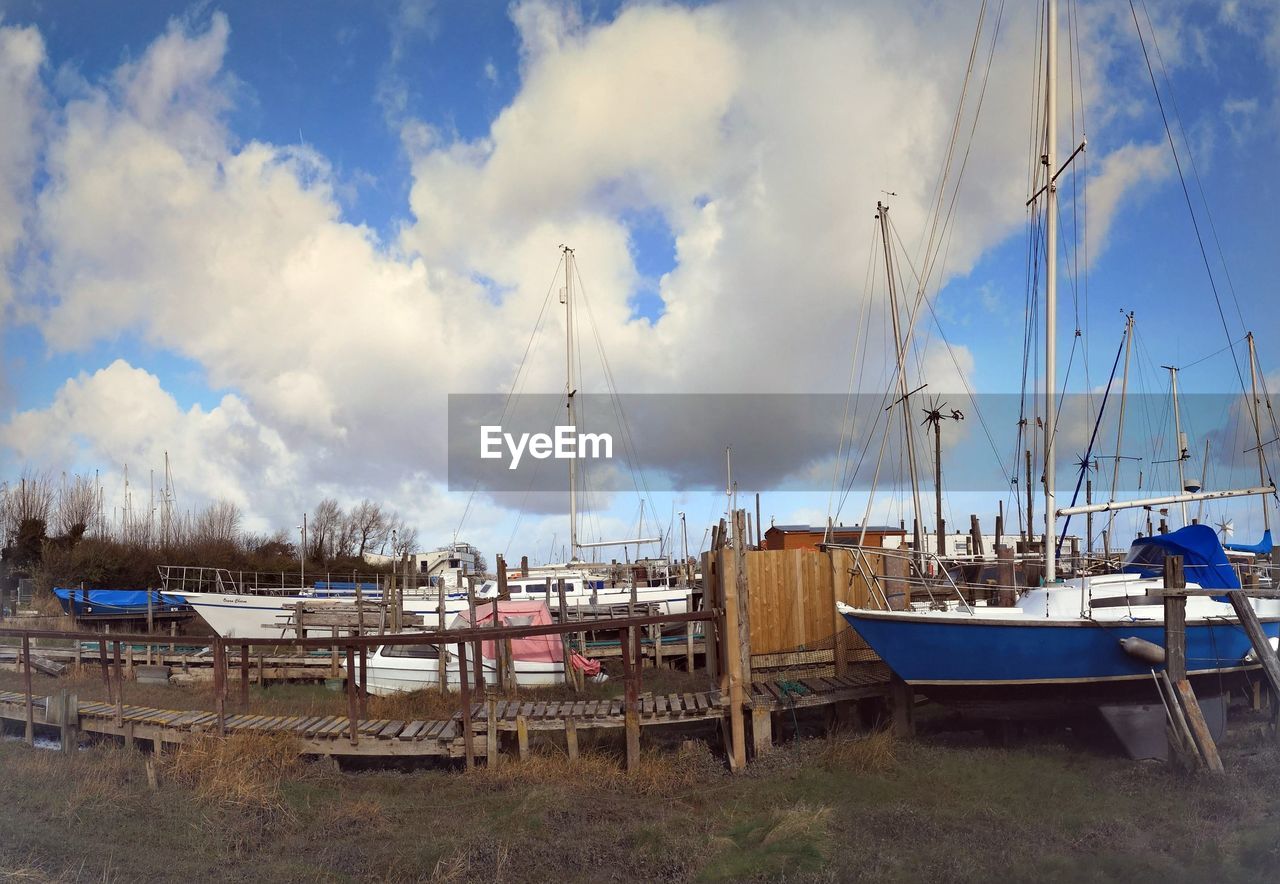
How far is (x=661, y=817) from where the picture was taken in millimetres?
9938

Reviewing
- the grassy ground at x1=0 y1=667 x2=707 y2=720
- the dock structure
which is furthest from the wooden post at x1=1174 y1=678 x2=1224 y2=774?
the grassy ground at x1=0 y1=667 x2=707 y2=720

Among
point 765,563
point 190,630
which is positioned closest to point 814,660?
point 765,563

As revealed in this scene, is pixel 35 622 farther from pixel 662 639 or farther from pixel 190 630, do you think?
pixel 662 639

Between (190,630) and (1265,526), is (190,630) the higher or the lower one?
the lower one

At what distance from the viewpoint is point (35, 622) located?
3781 cm

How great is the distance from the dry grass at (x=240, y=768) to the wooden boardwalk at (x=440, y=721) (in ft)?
1.15

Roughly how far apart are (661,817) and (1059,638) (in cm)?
641

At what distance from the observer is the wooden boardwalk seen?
12289 mm

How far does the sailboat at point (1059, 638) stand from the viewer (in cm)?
1264

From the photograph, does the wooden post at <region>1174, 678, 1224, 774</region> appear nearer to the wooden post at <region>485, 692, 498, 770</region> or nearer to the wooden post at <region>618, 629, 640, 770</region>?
the wooden post at <region>618, 629, 640, 770</region>

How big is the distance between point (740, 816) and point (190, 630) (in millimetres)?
38769

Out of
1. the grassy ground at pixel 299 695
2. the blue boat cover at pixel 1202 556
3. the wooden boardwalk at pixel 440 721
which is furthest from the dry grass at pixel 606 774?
the blue boat cover at pixel 1202 556

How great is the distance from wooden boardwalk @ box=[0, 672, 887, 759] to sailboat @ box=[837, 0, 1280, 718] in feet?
3.55

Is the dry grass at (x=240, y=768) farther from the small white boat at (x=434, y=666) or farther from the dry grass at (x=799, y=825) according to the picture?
the small white boat at (x=434, y=666)
